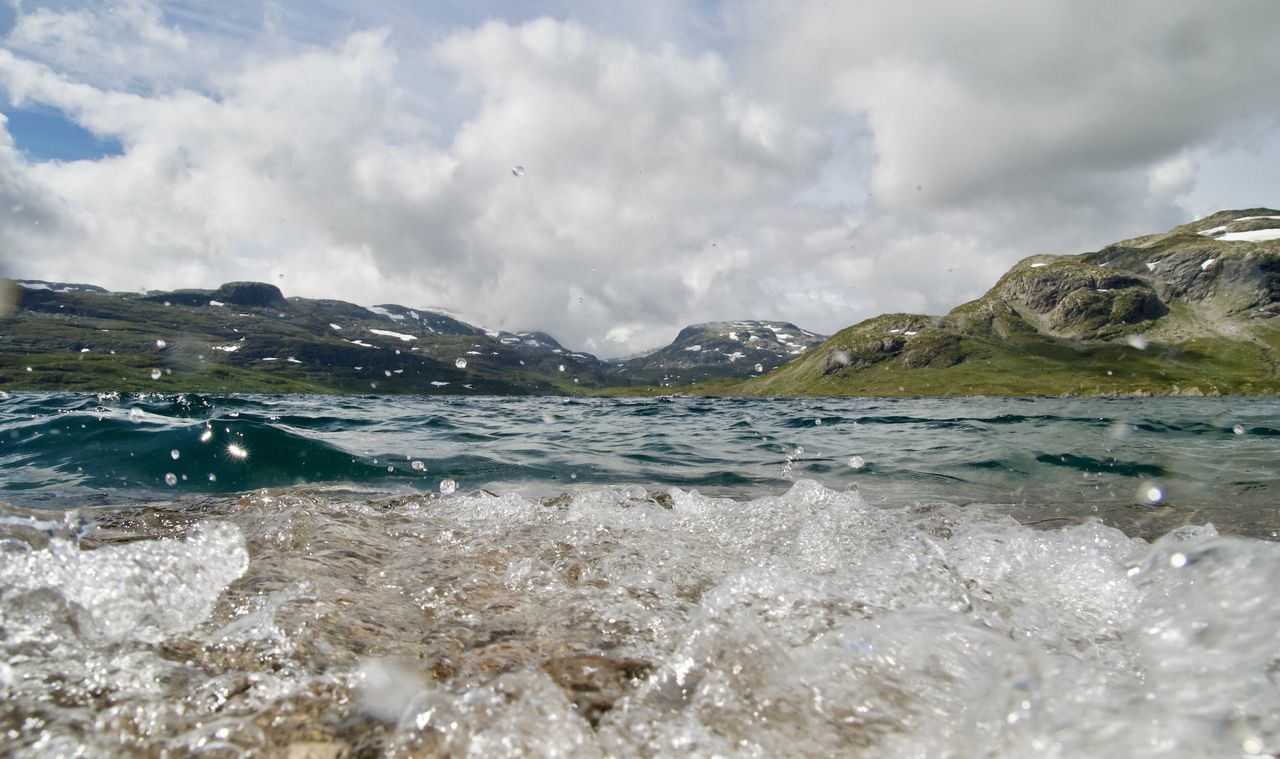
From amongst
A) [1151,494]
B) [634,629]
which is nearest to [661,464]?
[1151,494]

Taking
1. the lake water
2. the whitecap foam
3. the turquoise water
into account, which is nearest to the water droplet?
the turquoise water

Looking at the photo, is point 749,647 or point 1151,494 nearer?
point 749,647

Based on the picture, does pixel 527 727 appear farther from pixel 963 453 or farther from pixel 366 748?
pixel 963 453

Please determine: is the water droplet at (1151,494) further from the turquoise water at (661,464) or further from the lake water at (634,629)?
the lake water at (634,629)

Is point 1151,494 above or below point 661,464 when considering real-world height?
above

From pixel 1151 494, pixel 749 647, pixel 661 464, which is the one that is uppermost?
pixel 749 647

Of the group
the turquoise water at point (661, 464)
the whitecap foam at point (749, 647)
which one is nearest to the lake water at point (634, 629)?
the whitecap foam at point (749, 647)

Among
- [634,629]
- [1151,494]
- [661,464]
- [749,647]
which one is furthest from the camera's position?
[661,464]

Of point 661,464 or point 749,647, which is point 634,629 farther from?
point 661,464

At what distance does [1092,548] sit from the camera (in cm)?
608

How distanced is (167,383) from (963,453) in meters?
237

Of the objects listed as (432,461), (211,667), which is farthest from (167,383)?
(211,667)

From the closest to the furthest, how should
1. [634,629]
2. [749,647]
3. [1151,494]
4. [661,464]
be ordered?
[749,647] < [634,629] < [1151,494] < [661,464]

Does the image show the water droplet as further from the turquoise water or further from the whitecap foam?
the whitecap foam
